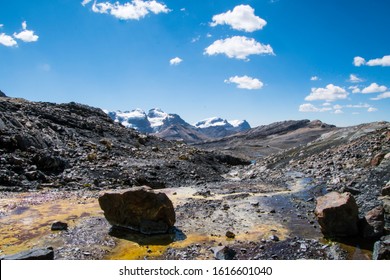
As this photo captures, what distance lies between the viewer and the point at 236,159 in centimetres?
7025

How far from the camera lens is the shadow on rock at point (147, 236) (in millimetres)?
15999

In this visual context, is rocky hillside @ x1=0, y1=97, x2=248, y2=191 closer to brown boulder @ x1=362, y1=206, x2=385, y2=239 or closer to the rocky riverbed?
the rocky riverbed

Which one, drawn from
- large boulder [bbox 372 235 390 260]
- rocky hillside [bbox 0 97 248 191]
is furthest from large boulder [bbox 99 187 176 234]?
rocky hillside [bbox 0 97 248 191]

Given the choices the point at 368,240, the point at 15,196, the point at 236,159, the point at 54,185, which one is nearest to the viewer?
the point at 368,240

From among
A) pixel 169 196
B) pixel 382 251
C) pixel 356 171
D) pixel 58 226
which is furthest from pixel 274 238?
pixel 356 171

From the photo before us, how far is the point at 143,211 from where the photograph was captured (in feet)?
57.3

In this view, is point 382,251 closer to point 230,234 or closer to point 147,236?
point 230,234

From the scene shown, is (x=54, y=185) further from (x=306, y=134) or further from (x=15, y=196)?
(x=306, y=134)

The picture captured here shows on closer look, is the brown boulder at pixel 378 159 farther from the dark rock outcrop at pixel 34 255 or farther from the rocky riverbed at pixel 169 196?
the dark rock outcrop at pixel 34 255

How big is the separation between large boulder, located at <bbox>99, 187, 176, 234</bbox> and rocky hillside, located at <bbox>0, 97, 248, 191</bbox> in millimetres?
13983

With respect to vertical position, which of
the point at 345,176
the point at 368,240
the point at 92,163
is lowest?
the point at 368,240

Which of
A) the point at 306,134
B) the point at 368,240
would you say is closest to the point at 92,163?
the point at 368,240

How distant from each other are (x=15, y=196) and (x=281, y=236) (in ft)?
62.7

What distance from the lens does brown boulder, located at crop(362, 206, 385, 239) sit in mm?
15797
